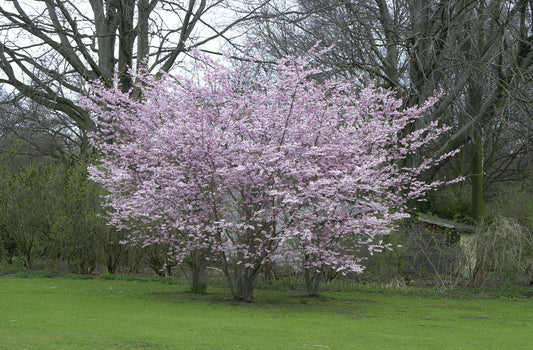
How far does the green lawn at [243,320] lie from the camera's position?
6.11m

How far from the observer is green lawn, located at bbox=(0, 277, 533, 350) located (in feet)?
20.0

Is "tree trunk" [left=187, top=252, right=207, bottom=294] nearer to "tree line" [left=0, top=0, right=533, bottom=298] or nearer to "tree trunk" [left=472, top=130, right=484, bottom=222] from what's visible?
"tree line" [left=0, top=0, right=533, bottom=298]

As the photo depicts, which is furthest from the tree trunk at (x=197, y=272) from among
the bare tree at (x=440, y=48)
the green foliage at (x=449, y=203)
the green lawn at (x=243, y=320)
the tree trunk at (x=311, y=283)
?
the green foliage at (x=449, y=203)

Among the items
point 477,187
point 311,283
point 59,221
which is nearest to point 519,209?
point 477,187

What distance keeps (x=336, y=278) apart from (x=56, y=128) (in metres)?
17.7

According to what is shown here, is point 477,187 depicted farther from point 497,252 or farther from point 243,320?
point 243,320

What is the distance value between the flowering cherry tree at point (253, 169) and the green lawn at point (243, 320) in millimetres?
894

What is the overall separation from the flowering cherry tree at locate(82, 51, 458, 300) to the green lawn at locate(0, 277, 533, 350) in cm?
89

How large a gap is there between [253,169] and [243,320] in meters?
2.24

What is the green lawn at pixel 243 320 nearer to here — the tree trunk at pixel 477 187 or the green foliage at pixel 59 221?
the green foliage at pixel 59 221

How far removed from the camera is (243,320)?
7.80m

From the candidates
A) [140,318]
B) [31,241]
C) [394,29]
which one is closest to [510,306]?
[140,318]

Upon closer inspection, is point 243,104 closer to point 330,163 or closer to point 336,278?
point 330,163

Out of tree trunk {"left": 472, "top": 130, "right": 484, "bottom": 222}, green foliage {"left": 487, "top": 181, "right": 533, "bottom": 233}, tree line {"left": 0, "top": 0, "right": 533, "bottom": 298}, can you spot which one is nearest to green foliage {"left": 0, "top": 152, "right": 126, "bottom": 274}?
tree line {"left": 0, "top": 0, "right": 533, "bottom": 298}
